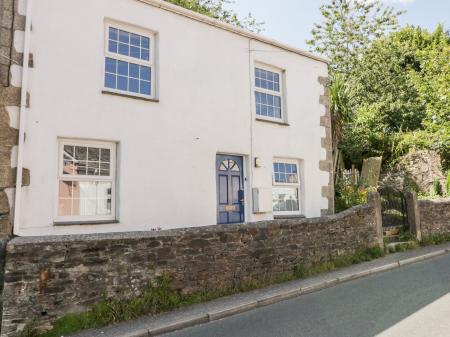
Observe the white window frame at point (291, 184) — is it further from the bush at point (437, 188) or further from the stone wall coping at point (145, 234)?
the bush at point (437, 188)

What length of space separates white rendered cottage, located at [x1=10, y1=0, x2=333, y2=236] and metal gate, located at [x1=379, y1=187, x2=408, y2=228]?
2447mm

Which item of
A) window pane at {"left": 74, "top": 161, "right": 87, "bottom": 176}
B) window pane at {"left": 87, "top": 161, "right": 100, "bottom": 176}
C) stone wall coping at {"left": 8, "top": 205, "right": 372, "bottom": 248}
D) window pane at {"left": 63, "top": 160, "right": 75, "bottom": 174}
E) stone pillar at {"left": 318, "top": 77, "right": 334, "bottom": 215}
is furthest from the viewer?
stone pillar at {"left": 318, "top": 77, "right": 334, "bottom": 215}

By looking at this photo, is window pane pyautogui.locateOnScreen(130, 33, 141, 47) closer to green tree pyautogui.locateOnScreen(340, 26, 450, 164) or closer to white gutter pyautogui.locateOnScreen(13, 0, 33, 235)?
white gutter pyautogui.locateOnScreen(13, 0, 33, 235)

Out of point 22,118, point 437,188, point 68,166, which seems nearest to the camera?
point 22,118

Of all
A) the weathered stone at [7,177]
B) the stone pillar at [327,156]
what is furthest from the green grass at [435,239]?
the weathered stone at [7,177]

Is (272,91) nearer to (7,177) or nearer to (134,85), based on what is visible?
(134,85)

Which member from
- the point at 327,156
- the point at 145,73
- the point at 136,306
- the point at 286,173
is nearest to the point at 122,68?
the point at 145,73

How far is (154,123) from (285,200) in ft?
15.4

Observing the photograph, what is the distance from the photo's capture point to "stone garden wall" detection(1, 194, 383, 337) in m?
5.18

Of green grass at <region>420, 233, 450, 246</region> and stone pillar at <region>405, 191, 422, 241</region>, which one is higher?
stone pillar at <region>405, 191, 422, 241</region>

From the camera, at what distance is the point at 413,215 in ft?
41.6

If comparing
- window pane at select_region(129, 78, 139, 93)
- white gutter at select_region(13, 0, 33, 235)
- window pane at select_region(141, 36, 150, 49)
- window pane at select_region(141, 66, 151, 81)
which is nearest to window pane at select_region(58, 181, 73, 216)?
white gutter at select_region(13, 0, 33, 235)

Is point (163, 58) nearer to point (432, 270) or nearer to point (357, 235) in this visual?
point (357, 235)

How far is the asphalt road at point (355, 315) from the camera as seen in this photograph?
504 cm
